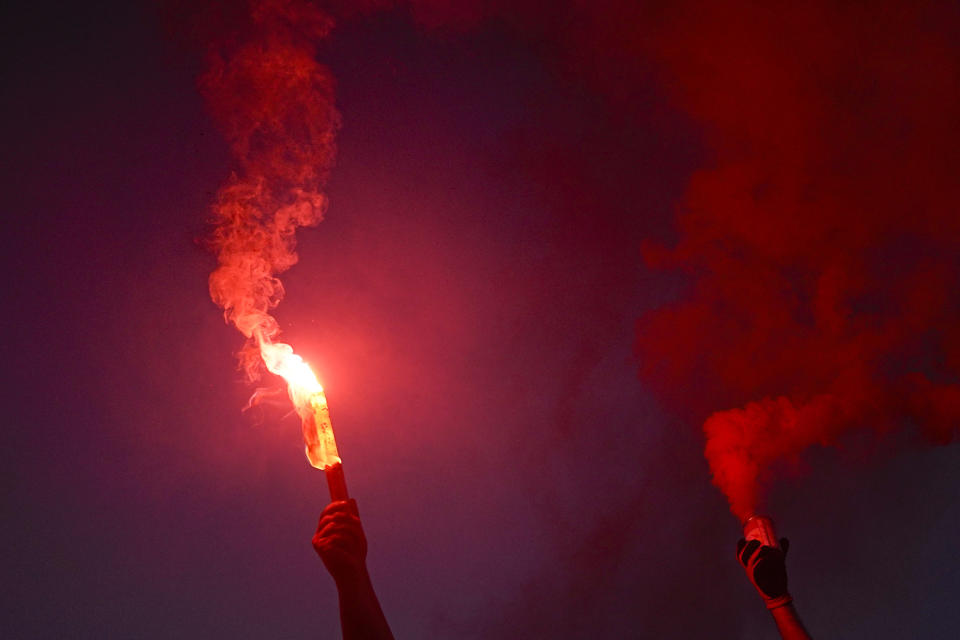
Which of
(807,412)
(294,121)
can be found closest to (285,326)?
(294,121)

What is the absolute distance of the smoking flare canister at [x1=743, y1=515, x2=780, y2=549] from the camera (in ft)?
17.3

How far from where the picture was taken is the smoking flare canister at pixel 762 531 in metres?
5.26

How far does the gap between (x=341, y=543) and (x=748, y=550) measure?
3.61 meters

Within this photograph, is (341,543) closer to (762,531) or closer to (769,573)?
(769,573)

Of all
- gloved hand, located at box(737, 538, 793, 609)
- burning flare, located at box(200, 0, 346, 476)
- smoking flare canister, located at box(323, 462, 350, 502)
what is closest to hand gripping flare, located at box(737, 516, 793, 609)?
gloved hand, located at box(737, 538, 793, 609)

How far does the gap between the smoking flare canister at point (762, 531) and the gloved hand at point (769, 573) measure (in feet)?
0.67

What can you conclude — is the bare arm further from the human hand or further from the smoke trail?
the smoke trail

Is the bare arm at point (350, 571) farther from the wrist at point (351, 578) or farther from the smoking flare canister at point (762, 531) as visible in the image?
the smoking flare canister at point (762, 531)

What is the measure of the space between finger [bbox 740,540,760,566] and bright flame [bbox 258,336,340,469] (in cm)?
351

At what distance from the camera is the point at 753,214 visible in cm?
802

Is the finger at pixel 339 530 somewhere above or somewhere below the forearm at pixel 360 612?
above

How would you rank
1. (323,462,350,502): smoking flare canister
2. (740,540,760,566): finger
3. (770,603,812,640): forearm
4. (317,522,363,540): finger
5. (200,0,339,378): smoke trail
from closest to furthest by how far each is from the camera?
(317,522,363,540): finger < (323,462,350,502): smoking flare canister < (770,603,812,640): forearm < (740,540,760,566): finger < (200,0,339,378): smoke trail

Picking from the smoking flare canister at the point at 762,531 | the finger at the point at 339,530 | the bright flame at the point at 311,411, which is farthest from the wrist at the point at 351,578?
the smoking flare canister at the point at 762,531

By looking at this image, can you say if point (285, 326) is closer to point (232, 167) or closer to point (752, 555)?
point (232, 167)
